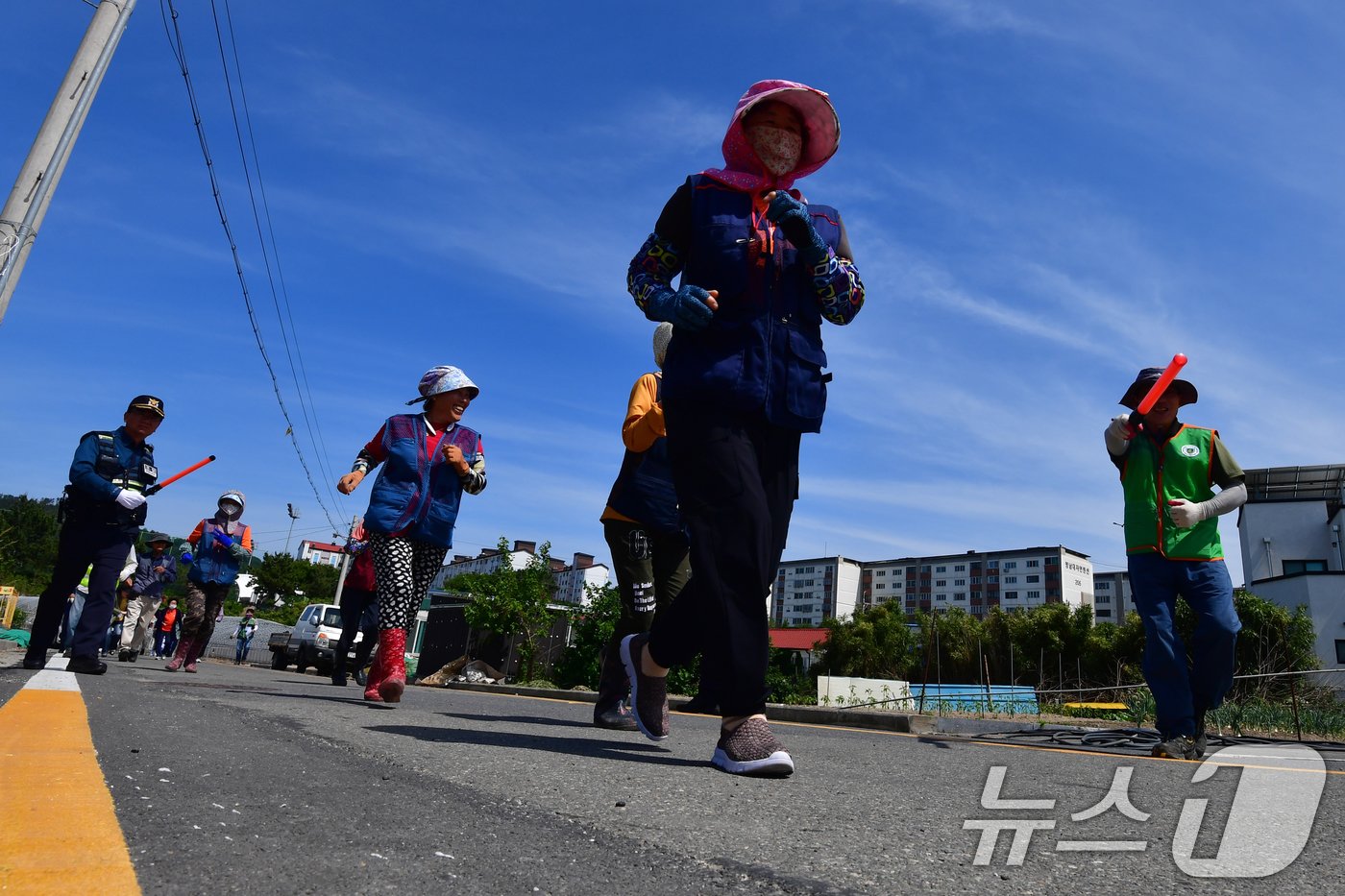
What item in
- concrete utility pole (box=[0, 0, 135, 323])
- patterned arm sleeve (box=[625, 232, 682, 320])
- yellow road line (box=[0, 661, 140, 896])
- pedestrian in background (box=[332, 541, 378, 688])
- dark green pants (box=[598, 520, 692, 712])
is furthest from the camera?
pedestrian in background (box=[332, 541, 378, 688])

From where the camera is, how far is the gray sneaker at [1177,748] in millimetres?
4242

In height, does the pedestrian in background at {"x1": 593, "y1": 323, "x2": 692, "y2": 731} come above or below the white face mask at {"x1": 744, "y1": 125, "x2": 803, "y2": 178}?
below

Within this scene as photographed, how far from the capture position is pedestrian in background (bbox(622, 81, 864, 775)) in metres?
2.56

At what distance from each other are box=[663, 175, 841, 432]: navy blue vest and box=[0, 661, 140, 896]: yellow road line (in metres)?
1.82

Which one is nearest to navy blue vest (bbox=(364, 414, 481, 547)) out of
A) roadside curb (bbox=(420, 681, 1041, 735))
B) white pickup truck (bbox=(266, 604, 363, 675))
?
roadside curb (bbox=(420, 681, 1041, 735))

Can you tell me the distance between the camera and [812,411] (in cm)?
282

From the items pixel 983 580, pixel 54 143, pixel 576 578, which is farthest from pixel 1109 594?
pixel 54 143

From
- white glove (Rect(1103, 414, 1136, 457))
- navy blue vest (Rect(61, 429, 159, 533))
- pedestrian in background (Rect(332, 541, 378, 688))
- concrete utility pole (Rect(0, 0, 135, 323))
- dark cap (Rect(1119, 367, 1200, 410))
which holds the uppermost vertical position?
concrete utility pole (Rect(0, 0, 135, 323))

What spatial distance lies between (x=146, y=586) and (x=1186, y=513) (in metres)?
15.6

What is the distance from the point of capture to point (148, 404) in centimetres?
643

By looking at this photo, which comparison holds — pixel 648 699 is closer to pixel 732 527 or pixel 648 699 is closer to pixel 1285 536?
pixel 732 527

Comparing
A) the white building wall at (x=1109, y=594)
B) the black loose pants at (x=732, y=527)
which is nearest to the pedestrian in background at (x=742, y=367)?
the black loose pants at (x=732, y=527)

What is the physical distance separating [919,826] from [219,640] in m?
39.9

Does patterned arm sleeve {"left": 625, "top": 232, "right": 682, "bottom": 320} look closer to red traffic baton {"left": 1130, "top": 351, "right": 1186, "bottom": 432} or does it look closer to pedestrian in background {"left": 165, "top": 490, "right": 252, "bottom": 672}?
red traffic baton {"left": 1130, "top": 351, "right": 1186, "bottom": 432}
